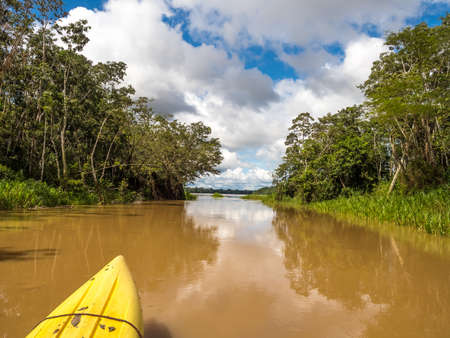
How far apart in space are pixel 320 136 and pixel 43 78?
1788cm

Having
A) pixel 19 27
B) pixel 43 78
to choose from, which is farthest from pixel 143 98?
pixel 19 27

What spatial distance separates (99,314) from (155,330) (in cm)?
69

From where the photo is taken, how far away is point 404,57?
1331 centimetres

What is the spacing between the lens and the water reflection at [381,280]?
2395mm

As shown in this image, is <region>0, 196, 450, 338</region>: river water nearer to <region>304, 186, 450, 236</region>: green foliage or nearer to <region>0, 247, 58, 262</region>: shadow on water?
<region>0, 247, 58, 262</region>: shadow on water

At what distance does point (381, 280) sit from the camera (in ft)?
11.5

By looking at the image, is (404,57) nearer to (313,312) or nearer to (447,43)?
(447,43)

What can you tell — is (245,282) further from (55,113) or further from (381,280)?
(55,113)

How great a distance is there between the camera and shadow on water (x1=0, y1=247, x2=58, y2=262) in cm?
385

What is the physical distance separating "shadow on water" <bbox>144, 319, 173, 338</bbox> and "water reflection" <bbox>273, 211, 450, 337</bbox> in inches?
64.3

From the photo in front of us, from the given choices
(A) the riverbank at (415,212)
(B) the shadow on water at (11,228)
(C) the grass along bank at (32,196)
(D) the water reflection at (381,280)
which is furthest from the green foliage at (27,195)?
(A) the riverbank at (415,212)

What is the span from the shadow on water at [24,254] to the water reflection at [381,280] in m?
3.81

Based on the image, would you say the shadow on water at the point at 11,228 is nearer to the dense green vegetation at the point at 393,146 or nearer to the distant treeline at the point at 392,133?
the dense green vegetation at the point at 393,146

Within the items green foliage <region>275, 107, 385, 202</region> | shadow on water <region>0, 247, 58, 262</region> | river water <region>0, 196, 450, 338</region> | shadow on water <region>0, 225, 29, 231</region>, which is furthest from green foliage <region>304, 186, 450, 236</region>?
shadow on water <region>0, 225, 29, 231</region>
